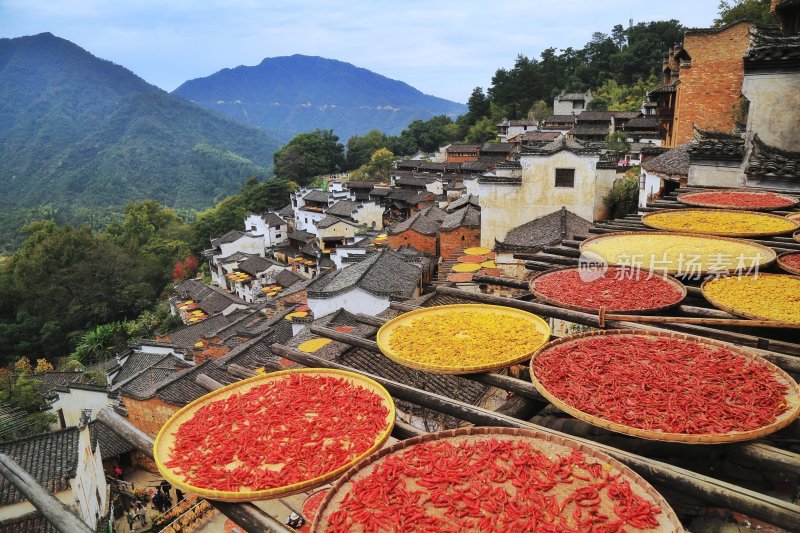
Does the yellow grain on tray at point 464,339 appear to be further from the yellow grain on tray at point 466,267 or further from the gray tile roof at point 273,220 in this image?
the gray tile roof at point 273,220

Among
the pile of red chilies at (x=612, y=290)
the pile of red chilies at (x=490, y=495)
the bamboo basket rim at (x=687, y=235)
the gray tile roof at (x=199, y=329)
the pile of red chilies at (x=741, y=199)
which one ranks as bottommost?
the gray tile roof at (x=199, y=329)

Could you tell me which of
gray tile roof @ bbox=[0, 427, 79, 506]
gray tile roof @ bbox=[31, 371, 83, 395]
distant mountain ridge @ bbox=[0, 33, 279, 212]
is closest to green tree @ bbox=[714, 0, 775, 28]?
gray tile roof @ bbox=[0, 427, 79, 506]

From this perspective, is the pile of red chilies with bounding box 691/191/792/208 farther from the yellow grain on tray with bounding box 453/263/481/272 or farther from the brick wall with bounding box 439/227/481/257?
the brick wall with bounding box 439/227/481/257

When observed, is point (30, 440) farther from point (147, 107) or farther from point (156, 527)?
point (147, 107)

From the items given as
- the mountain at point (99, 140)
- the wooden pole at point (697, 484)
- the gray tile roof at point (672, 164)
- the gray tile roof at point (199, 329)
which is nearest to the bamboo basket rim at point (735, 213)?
the wooden pole at point (697, 484)

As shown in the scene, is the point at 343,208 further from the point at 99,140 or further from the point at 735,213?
the point at 99,140

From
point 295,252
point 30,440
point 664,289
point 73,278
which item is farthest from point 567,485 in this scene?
point 73,278
